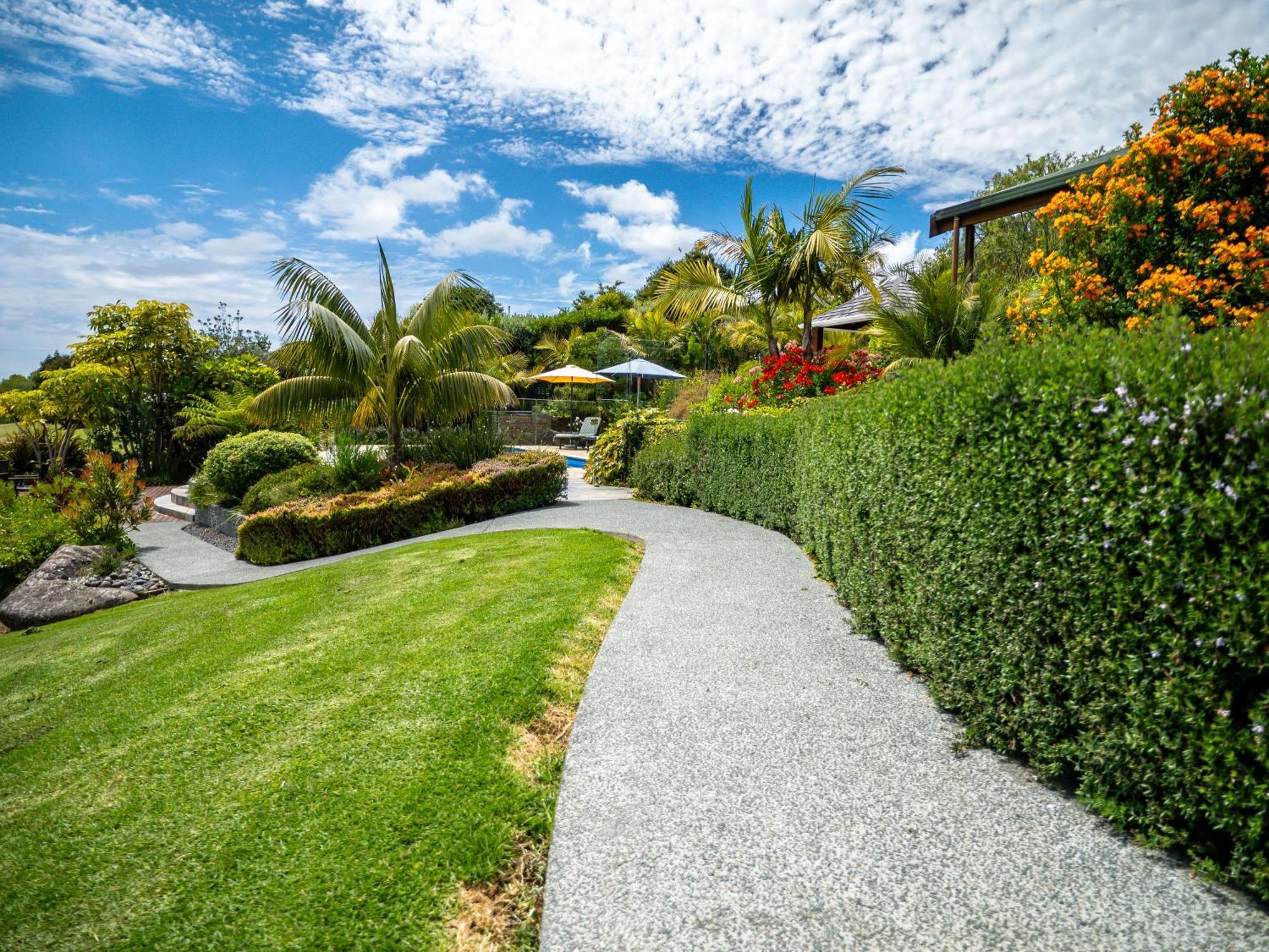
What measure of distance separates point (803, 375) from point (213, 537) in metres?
11.8

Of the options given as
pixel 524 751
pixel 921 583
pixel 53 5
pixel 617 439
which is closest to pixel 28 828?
pixel 524 751

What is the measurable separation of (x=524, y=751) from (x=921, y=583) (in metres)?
2.50

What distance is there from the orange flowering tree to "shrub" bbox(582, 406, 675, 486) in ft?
30.2

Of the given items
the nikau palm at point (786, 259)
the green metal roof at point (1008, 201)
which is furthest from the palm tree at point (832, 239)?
the green metal roof at point (1008, 201)

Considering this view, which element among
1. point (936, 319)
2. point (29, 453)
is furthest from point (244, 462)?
point (936, 319)

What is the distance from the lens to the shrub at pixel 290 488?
1226cm

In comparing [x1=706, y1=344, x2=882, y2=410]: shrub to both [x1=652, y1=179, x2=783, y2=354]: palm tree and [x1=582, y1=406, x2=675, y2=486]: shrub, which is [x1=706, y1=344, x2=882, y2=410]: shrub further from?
[x1=582, y1=406, x2=675, y2=486]: shrub

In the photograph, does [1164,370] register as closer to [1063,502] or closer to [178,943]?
[1063,502]

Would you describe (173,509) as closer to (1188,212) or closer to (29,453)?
(29,453)

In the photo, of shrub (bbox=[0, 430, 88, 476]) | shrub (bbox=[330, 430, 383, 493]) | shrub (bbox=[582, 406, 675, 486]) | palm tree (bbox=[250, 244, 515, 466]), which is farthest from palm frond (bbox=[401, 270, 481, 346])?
shrub (bbox=[0, 430, 88, 476])

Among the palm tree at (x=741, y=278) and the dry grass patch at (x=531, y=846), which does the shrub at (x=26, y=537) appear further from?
the palm tree at (x=741, y=278)

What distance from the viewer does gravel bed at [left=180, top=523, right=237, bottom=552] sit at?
12.4 metres

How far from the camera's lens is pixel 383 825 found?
9.18ft

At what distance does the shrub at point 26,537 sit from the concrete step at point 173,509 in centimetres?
397
